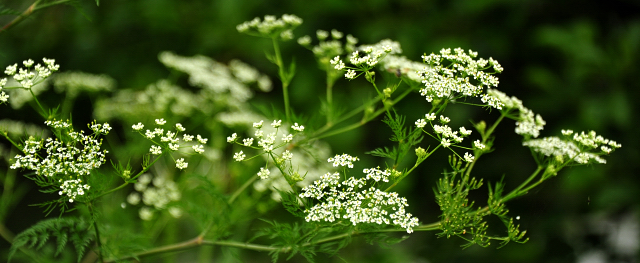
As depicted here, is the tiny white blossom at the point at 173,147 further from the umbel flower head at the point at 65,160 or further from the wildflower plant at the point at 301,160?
the umbel flower head at the point at 65,160

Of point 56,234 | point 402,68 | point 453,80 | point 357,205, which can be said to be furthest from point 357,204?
point 56,234

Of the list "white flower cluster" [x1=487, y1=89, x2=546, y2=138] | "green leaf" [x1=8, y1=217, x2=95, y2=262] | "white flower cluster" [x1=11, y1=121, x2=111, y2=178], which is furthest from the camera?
"white flower cluster" [x1=487, y1=89, x2=546, y2=138]

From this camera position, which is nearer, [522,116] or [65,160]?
[65,160]

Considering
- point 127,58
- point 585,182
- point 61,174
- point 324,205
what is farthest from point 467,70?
Answer: point 127,58

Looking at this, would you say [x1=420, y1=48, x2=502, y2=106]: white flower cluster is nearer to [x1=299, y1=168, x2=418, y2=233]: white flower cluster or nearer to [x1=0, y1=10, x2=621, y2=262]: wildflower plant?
[x1=0, y1=10, x2=621, y2=262]: wildflower plant

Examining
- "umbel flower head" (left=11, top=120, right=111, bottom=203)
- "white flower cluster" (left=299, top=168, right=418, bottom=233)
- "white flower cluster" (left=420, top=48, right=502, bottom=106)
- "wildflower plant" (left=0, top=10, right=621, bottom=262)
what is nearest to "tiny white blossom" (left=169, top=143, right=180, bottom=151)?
"wildflower plant" (left=0, top=10, right=621, bottom=262)

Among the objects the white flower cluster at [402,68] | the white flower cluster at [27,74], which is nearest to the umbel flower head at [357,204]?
the white flower cluster at [402,68]

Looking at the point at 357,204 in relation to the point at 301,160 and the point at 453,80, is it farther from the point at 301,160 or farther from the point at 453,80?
the point at 301,160

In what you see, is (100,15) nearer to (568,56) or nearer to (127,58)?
(127,58)
